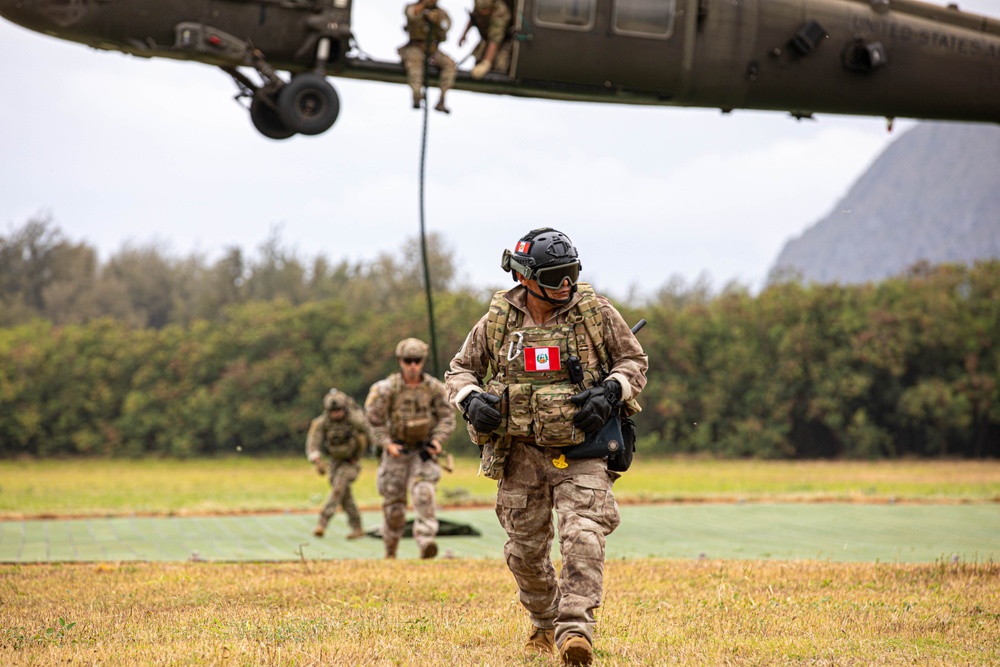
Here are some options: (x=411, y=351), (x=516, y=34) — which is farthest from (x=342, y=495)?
(x=516, y=34)

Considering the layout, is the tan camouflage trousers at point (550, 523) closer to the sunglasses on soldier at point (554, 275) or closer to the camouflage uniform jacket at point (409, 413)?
the sunglasses on soldier at point (554, 275)

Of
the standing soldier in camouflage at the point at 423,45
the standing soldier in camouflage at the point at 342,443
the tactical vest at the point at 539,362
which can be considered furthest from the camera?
the standing soldier in camouflage at the point at 342,443

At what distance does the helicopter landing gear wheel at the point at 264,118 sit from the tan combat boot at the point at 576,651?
5.98 metres

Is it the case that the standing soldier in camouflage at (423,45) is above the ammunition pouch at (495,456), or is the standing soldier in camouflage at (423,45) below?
above

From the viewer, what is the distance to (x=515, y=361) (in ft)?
21.2

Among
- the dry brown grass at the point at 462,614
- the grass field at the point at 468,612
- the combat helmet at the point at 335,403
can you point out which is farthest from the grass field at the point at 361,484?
the dry brown grass at the point at 462,614

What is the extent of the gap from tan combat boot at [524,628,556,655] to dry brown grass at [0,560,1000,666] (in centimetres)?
11

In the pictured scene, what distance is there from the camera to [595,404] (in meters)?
6.13

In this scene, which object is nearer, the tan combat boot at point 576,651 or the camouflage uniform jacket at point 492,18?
the tan combat boot at point 576,651

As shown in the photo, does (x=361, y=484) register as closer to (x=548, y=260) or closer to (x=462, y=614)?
(x=462, y=614)

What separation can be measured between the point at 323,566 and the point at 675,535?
556 cm

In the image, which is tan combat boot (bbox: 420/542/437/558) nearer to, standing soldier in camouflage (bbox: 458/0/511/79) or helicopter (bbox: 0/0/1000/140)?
helicopter (bbox: 0/0/1000/140)

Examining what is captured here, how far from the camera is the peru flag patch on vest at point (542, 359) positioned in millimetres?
6375

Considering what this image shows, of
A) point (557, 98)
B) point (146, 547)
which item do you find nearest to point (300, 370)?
point (146, 547)
